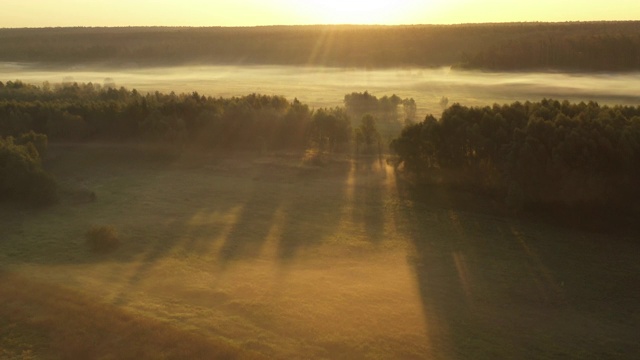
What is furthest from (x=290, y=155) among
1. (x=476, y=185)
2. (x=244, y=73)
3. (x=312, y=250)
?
(x=244, y=73)

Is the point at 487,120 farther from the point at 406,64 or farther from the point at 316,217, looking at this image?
the point at 406,64

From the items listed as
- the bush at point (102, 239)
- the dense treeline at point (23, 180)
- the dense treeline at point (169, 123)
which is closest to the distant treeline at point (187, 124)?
the dense treeline at point (169, 123)

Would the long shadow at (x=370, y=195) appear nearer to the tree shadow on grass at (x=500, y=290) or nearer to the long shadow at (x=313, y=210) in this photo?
the long shadow at (x=313, y=210)

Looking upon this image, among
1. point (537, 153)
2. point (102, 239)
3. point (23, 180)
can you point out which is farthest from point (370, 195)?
point (23, 180)

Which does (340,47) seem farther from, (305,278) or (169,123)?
(305,278)

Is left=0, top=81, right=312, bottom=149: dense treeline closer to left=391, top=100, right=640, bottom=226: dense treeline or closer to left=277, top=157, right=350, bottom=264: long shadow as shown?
left=277, top=157, right=350, bottom=264: long shadow
